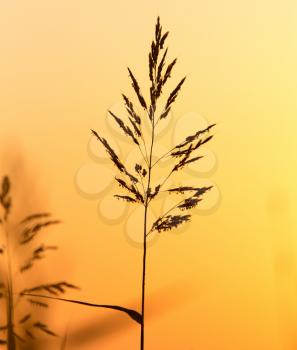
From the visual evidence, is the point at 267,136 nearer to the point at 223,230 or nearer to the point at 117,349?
the point at 223,230

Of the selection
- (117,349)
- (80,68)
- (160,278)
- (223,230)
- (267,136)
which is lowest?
(117,349)

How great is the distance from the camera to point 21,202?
3.06ft

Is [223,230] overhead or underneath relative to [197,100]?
underneath

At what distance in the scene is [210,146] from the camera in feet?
3.26

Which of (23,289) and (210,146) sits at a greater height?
(210,146)

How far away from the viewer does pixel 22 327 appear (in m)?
0.92

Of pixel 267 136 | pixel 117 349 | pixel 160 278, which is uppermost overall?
pixel 267 136

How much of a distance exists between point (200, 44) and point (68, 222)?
0.50 metres

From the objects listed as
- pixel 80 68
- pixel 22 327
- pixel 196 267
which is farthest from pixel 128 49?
pixel 22 327

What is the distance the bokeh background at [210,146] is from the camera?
95 cm

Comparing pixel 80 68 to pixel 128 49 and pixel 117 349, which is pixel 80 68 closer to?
pixel 128 49

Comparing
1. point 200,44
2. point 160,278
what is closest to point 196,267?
point 160,278

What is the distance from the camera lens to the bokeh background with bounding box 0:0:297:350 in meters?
0.95

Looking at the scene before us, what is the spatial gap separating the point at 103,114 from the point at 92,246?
29cm
